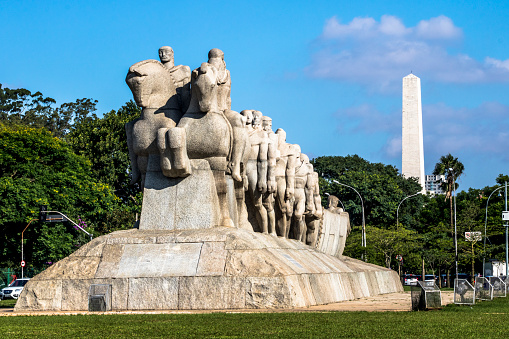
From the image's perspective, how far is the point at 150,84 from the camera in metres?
20.0

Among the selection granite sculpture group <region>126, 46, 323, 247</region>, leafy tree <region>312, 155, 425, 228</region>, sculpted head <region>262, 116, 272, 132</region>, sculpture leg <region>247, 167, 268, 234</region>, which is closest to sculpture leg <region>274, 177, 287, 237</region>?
sculpture leg <region>247, 167, 268, 234</region>

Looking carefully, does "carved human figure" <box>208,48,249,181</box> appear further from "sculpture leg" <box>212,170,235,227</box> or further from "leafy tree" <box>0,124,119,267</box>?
"leafy tree" <box>0,124,119,267</box>

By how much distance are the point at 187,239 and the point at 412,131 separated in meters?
62.3

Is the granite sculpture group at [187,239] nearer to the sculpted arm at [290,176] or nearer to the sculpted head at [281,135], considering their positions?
the sculpted arm at [290,176]

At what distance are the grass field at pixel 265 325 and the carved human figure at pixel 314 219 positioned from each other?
1565 cm

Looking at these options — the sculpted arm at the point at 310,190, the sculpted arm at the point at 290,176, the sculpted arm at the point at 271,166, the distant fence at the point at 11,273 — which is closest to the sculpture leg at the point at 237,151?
the sculpted arm at the point at 271,166

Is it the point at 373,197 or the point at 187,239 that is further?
the point at 373,197

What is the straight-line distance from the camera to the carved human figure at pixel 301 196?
97.1 ft

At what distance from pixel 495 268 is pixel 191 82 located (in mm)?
43683

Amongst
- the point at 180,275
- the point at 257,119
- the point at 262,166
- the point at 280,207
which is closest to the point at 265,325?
the point at 180,275

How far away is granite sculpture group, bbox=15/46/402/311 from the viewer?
16.9 m

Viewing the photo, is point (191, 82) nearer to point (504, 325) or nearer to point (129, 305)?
point (129, 305)

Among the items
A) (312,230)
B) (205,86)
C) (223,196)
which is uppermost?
(205,86)

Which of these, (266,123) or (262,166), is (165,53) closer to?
(262,166)
